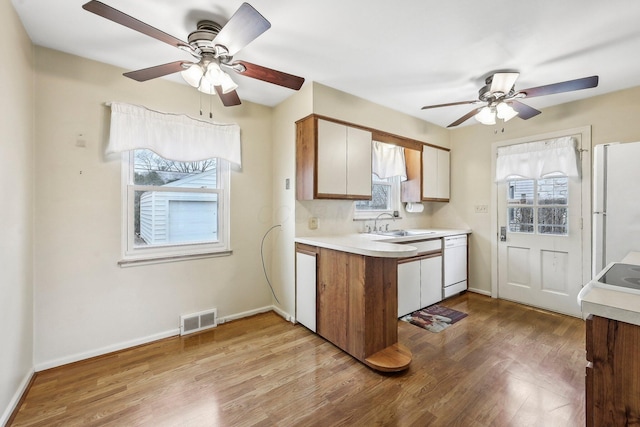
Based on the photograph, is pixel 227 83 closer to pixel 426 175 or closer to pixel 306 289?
pixel 306 289

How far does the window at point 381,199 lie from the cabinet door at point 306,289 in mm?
1112

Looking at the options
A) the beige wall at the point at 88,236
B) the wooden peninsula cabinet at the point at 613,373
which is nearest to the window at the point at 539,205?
the wooden peninsula cabinet at the point at 613,373

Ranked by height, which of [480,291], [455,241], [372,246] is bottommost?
[480,291]

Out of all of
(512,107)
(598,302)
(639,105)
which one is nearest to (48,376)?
(598,302)

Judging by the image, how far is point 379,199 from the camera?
386cm

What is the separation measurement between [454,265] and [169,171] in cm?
366

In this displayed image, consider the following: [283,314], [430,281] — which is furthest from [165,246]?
[430,281]

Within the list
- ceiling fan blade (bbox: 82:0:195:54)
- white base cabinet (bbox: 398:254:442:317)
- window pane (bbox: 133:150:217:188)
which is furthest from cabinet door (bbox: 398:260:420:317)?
ceiling fan blade (bbox: 82:0:195:54)

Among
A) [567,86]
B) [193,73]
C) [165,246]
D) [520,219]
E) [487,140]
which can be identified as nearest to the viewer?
[193,73]

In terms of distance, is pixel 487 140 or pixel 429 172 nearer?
pixel 487 140

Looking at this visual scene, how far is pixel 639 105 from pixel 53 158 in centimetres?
542

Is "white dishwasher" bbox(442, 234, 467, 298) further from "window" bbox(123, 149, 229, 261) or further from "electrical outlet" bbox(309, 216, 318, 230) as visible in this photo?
"window" bbox(123, 149, 229, 261)

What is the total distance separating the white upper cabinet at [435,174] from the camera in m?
3.88

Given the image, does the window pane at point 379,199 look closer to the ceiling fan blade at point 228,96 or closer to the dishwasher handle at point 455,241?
the dishwasher handle at point 455,241
